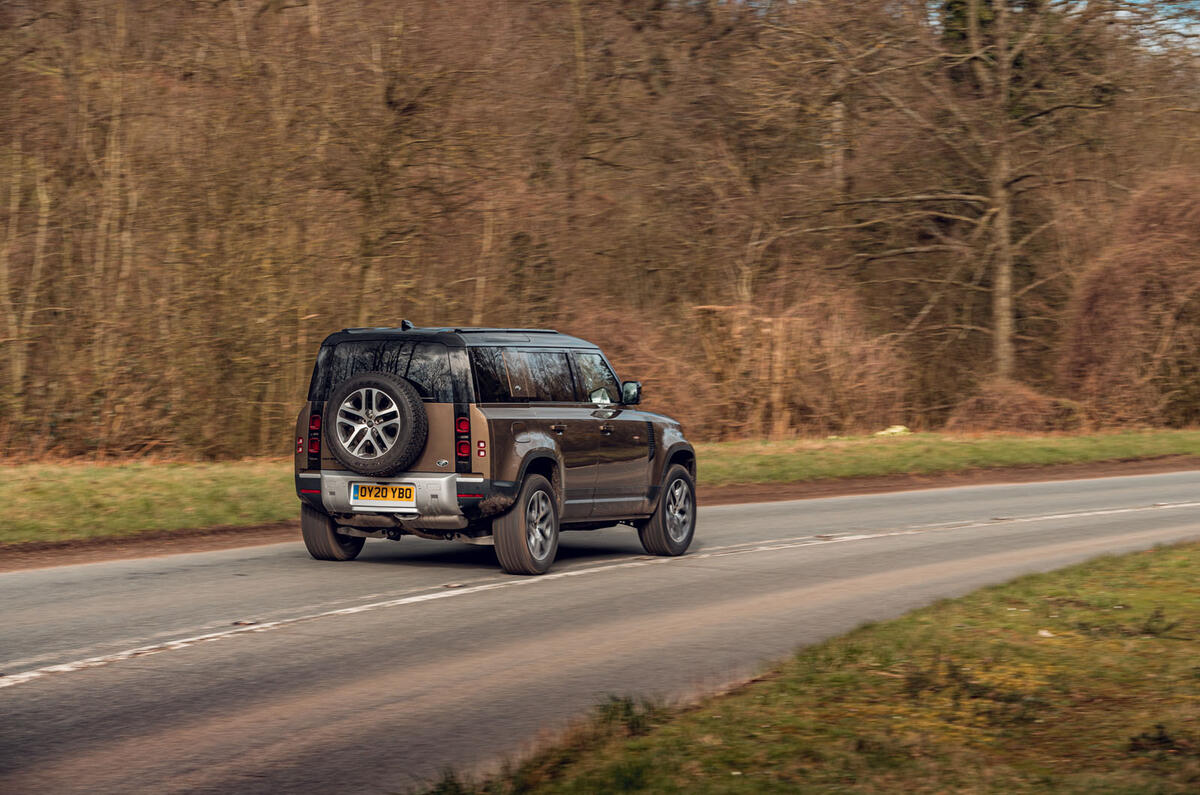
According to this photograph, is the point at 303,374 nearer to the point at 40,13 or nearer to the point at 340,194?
the point at 340,194

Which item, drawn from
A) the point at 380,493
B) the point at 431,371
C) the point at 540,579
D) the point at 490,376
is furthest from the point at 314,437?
the point at 540,579

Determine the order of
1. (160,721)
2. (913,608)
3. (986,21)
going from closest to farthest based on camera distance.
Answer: (160,721), (913,608), (986,21)

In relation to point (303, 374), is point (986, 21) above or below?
above

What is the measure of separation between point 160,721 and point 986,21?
33.2 metres

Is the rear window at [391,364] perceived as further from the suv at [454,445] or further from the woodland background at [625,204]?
the woodland background at [625,204]

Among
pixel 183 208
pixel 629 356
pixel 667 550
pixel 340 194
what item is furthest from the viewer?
pixel 629 356

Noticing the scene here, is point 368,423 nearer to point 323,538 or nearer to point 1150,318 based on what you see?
point 323,538

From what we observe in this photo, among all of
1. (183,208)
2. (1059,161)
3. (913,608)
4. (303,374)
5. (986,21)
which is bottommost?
(913,608)

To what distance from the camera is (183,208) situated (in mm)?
23750

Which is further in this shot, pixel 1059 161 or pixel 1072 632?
pixel 1059 161

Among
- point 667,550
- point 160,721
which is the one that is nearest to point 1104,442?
point 667,550

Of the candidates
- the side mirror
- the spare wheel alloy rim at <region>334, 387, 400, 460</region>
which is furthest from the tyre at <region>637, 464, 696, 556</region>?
the spare wheel alloy rim at <region>334, 387, 400, 460</region>

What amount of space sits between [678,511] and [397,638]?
5.43 meters

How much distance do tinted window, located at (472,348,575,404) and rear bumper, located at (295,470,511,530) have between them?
2.48 ft
